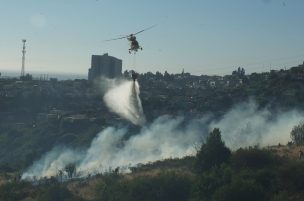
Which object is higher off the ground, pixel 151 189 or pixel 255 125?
pixel 255 125

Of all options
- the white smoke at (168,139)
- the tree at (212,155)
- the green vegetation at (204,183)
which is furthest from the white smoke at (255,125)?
the green vegetation at (204,183)

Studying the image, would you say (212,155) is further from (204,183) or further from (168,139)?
(168,139)

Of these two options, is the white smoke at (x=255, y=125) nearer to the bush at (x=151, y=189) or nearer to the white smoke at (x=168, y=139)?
the white smoke at (x=168, y=139)

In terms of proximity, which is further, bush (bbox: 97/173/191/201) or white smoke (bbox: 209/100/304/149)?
white smoke (bbox: 209/100/304/149)

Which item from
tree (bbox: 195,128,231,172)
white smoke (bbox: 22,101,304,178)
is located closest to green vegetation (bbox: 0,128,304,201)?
tree (bbox: 195,128,231,172)

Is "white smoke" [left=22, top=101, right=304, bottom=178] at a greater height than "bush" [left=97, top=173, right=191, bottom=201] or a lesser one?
greater

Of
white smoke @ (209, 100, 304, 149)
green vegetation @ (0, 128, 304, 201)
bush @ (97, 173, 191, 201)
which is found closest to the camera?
green vegetation @ (0, 128, 304, 201)

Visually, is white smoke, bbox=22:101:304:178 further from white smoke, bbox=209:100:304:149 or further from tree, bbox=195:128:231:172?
tree, bbox=195:128:231:172

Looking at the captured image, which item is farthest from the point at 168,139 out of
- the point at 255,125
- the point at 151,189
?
the point at 151,189

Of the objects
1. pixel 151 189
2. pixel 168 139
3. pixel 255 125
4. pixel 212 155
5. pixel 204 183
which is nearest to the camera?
pixel 204 183
